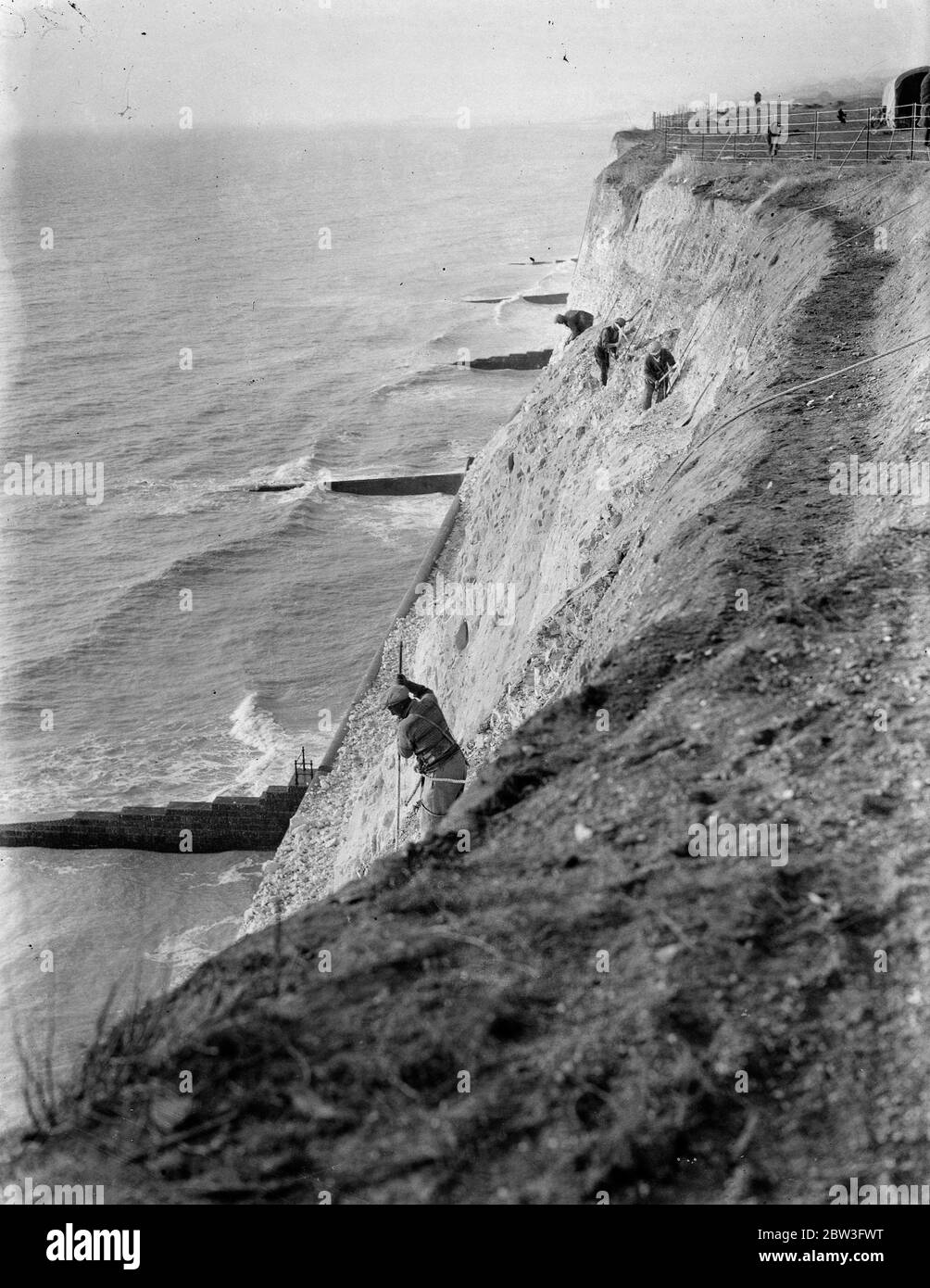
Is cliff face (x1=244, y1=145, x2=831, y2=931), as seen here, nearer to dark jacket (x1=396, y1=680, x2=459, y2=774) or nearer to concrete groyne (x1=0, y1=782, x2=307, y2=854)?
dark jacket (x1=396, y1=680, x2=459, y2=774)

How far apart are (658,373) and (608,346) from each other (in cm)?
437

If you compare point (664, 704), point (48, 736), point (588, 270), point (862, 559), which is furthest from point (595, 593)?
point (588, 270)

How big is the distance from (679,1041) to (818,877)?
4.62 ft

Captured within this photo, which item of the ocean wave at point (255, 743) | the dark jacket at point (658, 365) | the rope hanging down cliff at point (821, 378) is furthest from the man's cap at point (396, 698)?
the ocean wave at point (255, 743)

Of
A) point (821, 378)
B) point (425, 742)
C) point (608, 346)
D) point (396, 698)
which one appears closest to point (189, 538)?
point (608, 346)

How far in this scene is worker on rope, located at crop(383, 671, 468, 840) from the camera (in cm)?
1244

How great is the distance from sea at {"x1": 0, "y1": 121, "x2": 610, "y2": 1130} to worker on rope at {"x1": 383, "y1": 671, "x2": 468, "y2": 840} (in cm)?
433

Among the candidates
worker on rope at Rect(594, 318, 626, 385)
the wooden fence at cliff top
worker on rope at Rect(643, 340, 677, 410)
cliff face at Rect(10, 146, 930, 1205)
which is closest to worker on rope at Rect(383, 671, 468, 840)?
cliff face at Rect(10, 146, 930, 1205)

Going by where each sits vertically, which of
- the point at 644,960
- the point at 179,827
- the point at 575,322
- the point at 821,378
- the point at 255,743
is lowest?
the point at 179,827

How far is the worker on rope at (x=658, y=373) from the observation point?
23406 mm

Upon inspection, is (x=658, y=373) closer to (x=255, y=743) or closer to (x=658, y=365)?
(x=658, y=365)

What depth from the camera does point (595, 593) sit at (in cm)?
1445

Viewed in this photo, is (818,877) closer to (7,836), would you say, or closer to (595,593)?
(595,593)

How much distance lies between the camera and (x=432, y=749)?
12461 mm
